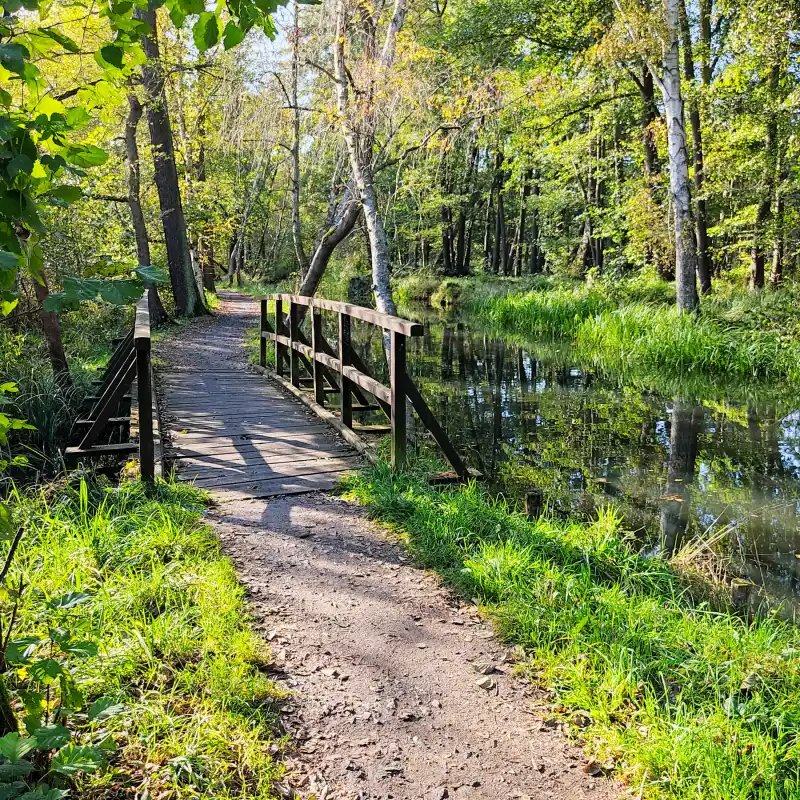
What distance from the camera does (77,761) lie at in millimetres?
1790

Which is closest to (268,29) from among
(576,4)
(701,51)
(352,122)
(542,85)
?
(352,122)

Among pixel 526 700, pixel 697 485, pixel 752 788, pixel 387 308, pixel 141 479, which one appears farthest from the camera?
pixel 387 308

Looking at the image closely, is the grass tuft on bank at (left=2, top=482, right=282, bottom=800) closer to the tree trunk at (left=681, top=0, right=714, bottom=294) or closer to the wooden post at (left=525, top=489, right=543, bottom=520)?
the wooden post at (left=525, top=489, right=543, bottom=520)

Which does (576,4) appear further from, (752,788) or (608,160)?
(752,788)

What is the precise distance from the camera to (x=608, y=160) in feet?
70.1

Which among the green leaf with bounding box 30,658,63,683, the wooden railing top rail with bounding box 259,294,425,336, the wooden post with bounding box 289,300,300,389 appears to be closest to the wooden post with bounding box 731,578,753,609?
the wooden railing top rail with bounding box 259,294,425,336

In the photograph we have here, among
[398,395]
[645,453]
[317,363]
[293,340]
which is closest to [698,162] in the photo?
[645,453]

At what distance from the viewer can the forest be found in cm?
213

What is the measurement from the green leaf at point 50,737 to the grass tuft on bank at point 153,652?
0.36 feet

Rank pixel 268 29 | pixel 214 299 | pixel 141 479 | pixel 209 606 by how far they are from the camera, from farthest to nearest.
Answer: pixel 214 299
pixel 141 479
pixel 209 606
pixel 268 29

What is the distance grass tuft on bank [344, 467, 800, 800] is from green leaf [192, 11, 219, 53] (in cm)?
276

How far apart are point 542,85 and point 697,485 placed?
6.73m

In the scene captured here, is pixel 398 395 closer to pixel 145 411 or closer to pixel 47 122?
pixel 145 411

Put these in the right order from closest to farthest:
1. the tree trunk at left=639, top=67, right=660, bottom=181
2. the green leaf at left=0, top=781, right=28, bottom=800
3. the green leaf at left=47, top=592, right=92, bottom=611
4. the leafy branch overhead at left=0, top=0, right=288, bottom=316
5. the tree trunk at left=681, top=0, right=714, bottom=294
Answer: the leafy branch overhead at left=0, top=0, right=288, bottom=316
the green leaf at left=0, top=781, right=28, bottom=800
the green leaf at left=47, top=592, right=92, bottom=611
the tree trunk at left=681, top=0, right=714, bottom=294
the tree trunk at left=639, top=67, right=660, bottom=181
